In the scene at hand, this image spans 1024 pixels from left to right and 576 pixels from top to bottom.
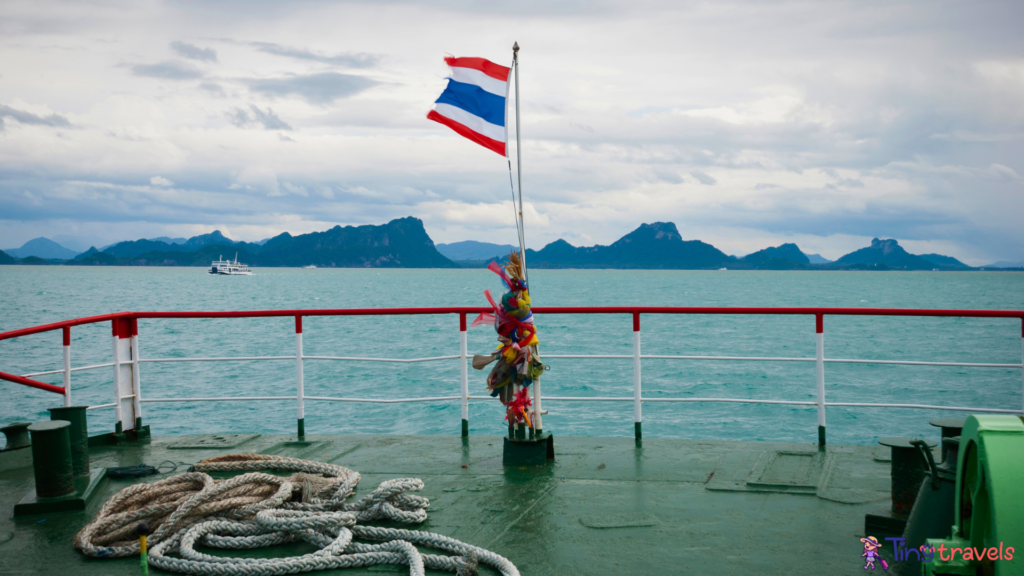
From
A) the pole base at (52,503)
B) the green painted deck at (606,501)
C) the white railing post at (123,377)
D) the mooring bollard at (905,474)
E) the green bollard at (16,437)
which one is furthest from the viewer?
the white railing post at (123,377)

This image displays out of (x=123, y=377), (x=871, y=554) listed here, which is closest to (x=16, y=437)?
(x=123, y=377)

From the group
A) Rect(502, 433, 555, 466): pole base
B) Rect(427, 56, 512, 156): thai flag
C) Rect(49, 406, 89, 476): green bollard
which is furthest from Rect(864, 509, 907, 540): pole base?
Rect(49, 406, 89, 476): green bollard

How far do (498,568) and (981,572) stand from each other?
6.44ft

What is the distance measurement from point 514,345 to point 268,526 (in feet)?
6.83

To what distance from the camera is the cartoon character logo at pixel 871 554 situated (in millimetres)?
3336

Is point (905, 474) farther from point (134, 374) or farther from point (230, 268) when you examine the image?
point (230, 268)

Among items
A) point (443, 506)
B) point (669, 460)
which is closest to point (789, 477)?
point (669, 460)

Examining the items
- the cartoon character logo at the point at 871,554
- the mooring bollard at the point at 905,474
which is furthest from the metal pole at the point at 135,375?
the mooring bollard at the point at 905,474

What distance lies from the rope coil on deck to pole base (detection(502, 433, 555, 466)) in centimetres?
118

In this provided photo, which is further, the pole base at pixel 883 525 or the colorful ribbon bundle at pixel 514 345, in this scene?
the colorful ribbon bundle at pixel 514 345

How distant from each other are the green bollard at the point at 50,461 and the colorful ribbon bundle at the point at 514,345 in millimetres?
2656

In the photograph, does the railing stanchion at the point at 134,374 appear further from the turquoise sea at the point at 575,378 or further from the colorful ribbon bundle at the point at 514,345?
the turquoise sea at the point at 575,378

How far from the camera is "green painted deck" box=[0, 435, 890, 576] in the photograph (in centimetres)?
351

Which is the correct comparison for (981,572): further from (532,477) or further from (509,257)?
(509,257)
